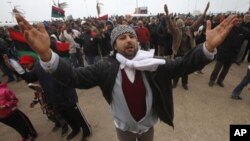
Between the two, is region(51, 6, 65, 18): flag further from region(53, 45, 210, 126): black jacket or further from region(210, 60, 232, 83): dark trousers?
region(53, 45, 210, 126): black jacket

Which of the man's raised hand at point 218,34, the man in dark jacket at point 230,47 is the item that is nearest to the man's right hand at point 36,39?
the man's raised hand at point 218,34

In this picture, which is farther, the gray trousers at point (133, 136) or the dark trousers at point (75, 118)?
the dark trousers at point (75, 118)

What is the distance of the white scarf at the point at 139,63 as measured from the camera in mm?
1573

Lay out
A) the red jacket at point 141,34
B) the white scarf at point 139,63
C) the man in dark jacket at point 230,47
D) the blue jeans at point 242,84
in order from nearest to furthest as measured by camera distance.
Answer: the white scarf at point 139,63
the blue jeans at point 242,84
the man in dark jacket at point 230,47
the red jacket at point 141,34

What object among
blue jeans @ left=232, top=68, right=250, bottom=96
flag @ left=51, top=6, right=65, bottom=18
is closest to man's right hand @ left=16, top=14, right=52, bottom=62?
blue jeans @ left=232, top=68, right=250, bottom=96

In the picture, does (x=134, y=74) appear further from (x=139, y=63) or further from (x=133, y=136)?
(x=133, y=136)

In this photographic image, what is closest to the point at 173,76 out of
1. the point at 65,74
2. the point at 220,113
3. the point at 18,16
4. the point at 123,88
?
the point at 123,88

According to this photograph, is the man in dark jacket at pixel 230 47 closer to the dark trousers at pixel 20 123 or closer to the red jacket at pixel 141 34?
the red jacket at pixel 141 34

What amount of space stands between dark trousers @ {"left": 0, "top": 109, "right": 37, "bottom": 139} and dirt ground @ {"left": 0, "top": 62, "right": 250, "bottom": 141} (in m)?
0.28

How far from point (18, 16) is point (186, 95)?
14.9 ft

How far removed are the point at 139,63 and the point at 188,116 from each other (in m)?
2.88

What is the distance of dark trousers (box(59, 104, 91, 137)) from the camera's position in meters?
3.28

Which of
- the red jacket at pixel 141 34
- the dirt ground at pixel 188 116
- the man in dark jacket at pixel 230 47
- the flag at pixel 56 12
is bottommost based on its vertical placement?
the dirt ground at pixel 188 116

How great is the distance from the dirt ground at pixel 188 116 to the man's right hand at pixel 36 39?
2.59 meters
